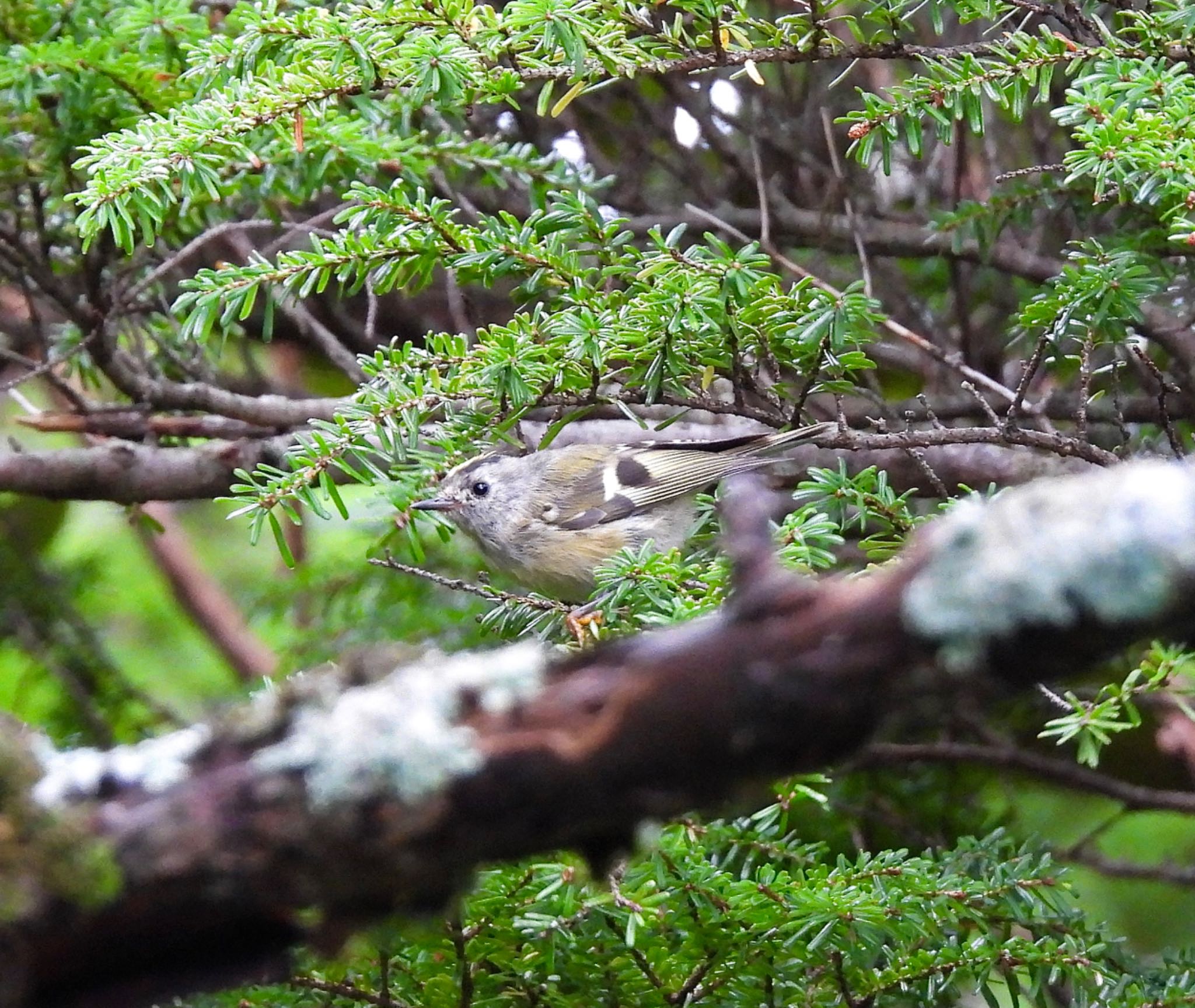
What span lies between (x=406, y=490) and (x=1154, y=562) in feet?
4.17

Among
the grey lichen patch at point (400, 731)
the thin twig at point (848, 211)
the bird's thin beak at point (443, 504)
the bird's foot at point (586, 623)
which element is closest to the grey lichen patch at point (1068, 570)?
the grey lichen patch at point (400, 731)

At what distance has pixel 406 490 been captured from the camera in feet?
6.49

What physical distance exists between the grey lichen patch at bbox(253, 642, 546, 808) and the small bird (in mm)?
2295

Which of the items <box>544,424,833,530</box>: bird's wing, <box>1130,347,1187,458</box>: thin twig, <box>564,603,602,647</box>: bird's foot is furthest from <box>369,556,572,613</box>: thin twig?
<box>1130,347,1187,458</box>: thin twig

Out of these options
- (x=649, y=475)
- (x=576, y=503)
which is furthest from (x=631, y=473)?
(x=576, y=503)

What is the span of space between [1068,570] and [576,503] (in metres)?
2.87

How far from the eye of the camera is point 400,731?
0.96 meters

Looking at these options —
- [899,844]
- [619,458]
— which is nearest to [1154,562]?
[899,844]

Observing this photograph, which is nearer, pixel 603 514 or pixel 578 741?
pixel 578 741

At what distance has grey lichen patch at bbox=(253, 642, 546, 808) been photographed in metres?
0.96

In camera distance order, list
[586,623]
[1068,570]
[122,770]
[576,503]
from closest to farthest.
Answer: [1068,570] → [122,770] → [586,623] → [576,503]

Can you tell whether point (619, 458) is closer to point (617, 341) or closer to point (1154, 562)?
point (617, 341)

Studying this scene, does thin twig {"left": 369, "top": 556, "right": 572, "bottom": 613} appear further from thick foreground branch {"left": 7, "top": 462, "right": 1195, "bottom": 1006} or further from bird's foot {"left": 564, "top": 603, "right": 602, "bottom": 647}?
thick foreground branch {"left": 7, "top": 462, "right": 1195, "bottom": 1006}

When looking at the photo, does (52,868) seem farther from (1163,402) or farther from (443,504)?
(443,504)
